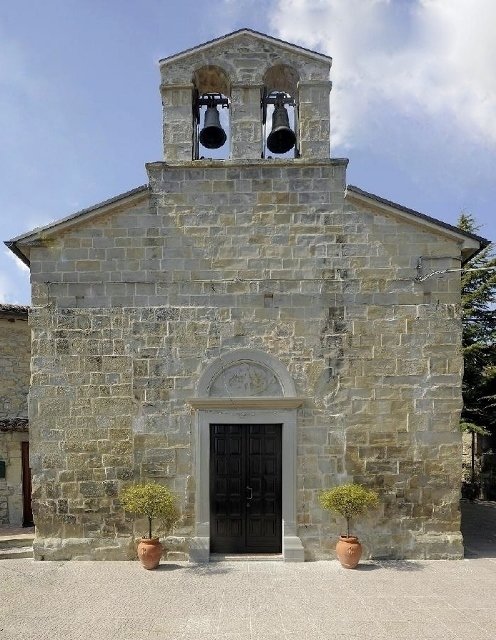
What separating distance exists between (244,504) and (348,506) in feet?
5.73

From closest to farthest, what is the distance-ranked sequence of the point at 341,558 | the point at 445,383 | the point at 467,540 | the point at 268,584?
the point at 268,584, the point at 341,558, the point at 445,383, the point at 467,540

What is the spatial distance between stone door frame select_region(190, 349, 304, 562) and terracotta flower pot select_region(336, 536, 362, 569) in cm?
66

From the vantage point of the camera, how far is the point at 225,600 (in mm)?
6668

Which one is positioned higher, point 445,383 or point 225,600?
point 445,383

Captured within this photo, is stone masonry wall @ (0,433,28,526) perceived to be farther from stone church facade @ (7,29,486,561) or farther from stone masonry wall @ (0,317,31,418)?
stone church facade @ (7,29,486,561)

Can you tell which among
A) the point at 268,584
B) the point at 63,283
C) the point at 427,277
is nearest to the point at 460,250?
the point at 427,277

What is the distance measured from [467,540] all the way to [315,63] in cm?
942

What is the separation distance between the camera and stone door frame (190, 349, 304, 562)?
826 centimetres

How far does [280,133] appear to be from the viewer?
9203 millimetres

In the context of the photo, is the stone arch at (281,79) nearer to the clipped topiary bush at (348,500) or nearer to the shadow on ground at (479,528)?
the clipped topiary bush at (348,500)

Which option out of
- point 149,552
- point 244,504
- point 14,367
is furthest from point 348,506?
point 14,367

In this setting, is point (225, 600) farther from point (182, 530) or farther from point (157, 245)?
point (157, 245)

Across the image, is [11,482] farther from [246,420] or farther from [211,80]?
[211,80]

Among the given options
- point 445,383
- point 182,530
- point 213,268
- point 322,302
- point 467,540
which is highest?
point 213,268
